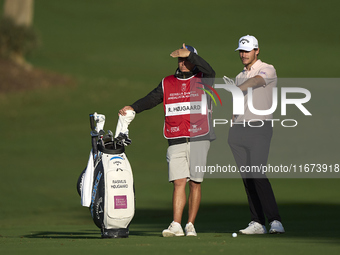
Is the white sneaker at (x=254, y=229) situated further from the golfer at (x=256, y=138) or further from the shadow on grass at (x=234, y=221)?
the shadow on grass at (x=234, y=221)

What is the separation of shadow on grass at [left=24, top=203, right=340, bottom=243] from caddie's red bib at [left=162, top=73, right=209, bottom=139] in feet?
3.57

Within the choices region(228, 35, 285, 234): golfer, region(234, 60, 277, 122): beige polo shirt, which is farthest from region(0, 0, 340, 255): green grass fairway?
region(234, 60, 277, 122): beige polo shirt

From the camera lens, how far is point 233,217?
40.6 feet

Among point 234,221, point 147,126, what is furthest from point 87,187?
point 147,126

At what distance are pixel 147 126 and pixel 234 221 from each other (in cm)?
1465

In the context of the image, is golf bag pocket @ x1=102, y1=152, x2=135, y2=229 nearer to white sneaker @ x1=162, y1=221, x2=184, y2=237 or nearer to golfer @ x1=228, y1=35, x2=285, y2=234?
white sneaker @ x1=162, y1=221, x2=184, y2=237

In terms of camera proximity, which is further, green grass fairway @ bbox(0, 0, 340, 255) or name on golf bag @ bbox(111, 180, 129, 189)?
green grass fairway @ bbox(0, 0, 340, 255)

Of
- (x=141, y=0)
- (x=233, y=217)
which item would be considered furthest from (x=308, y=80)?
(x=141, y=0)

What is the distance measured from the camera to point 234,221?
11.5 metres

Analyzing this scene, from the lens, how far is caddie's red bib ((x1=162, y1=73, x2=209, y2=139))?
833 cm

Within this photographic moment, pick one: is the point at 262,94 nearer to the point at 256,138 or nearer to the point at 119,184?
the point at 256,138

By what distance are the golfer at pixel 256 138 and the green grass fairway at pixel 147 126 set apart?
35 cm

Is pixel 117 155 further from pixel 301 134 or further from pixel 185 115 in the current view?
pixel 301 134

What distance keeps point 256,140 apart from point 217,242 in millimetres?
1460
